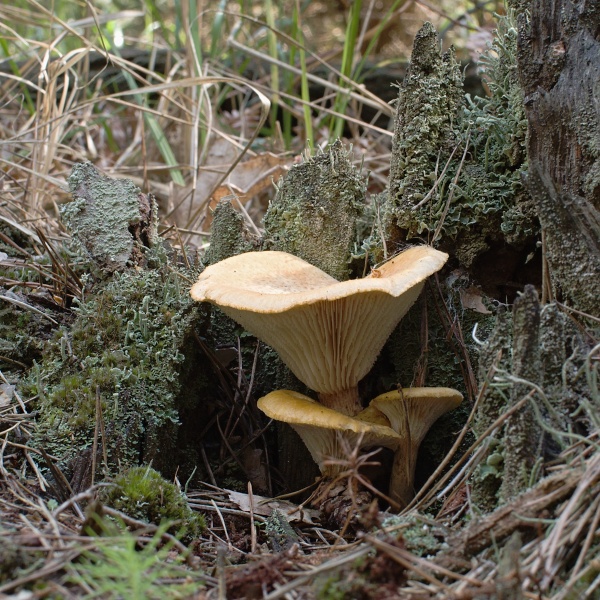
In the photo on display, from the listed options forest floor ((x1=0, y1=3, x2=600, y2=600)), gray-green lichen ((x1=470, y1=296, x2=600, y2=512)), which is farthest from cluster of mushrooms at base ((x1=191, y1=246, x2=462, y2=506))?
gray-green lichen ((x1=470, y1=296, x2=600, y2=512))

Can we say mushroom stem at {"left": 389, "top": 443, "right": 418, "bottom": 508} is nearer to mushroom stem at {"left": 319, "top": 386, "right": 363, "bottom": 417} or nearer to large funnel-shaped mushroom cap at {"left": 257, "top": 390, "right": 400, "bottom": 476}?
A: large funnel-shaped mushroom cap at {"left": 257, "top": 390, "right": 400, "bottom": 476}

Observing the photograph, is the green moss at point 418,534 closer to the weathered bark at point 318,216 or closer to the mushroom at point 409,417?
the mushroom at point 409,417

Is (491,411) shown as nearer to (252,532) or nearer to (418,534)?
(418,534)

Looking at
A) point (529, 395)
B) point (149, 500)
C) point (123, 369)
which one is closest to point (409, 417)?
point (529, 395)

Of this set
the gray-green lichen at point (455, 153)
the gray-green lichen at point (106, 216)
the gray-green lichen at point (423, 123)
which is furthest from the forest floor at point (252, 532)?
the gray-green lichen at point (423, 123)

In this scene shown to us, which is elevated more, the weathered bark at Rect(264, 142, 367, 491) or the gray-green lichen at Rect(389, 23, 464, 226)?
the gray-green lichen at Rect(389, 23, 464, 226)
